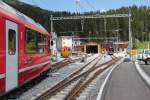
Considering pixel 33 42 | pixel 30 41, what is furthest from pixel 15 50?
pixel 33 42

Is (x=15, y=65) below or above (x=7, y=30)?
below

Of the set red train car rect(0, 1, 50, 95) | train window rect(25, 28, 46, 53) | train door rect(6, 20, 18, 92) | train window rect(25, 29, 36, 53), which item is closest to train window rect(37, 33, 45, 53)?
train window rect(25, 28, 46, 53)

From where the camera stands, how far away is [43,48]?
21734 mm

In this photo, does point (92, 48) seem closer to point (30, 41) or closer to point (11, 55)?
point (30, 41)

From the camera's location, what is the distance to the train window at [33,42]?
16.1 m

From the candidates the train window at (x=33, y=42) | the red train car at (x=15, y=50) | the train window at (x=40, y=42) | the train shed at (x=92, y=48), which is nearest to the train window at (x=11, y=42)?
the red train car at (x=15, y=50)

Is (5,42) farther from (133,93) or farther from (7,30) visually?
(133,93)

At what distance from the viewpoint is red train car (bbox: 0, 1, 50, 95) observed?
1217cm

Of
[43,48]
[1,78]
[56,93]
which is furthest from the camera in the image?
[43,48]

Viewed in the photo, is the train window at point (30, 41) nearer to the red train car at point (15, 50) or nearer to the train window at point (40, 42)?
the red train car at point (15, 50)

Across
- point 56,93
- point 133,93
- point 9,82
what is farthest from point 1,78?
point 133,93

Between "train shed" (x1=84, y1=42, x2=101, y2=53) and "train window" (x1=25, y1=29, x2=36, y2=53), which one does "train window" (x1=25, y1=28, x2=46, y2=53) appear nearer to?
"train window" (x1=25, y1=29, x2=36, y2=53)

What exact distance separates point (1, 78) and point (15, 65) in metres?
1.88

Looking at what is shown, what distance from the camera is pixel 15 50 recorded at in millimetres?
13750
